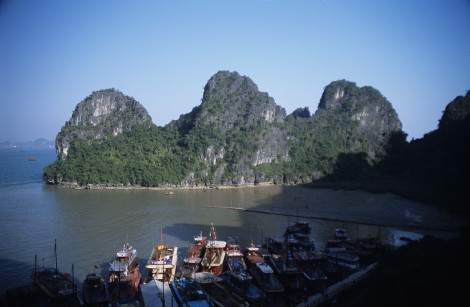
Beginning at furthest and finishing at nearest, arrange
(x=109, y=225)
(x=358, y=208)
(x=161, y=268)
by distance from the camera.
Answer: (x=358, y=208) → (x=109, y=225) → (x=161, y=268)

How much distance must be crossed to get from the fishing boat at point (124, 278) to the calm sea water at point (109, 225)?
1.19 m

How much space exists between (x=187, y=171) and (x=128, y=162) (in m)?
8.15

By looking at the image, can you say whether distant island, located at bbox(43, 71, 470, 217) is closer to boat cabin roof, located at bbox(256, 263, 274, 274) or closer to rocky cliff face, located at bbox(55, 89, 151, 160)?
rocky cliff face, located at bbox(55, 89, 151, 160)

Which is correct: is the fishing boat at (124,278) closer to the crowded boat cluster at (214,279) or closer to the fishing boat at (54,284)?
the crowded boat cluster at (214,279)

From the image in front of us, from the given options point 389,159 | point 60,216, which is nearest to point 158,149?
point 60,216

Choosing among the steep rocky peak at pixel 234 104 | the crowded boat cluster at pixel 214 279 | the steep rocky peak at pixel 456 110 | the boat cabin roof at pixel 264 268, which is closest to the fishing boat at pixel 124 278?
the crowded boat cluster at pixel 214 279

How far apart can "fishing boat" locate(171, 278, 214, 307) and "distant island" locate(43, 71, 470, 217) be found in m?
26.6

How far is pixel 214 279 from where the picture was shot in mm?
10711

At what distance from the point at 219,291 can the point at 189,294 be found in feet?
4.48

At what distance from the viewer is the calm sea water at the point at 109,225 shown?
47.6 ft

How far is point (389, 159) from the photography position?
163 ft

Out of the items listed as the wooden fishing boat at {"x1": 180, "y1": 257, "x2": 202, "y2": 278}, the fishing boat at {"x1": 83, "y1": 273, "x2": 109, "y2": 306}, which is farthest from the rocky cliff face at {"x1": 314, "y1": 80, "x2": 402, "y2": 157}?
the fishing boat at {"x1": 83, "y1": 273, "x2": 109, "y2": 306}

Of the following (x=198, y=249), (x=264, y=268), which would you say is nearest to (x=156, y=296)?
(x=264, y=268)

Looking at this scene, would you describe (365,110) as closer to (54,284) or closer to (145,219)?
(145,219)
